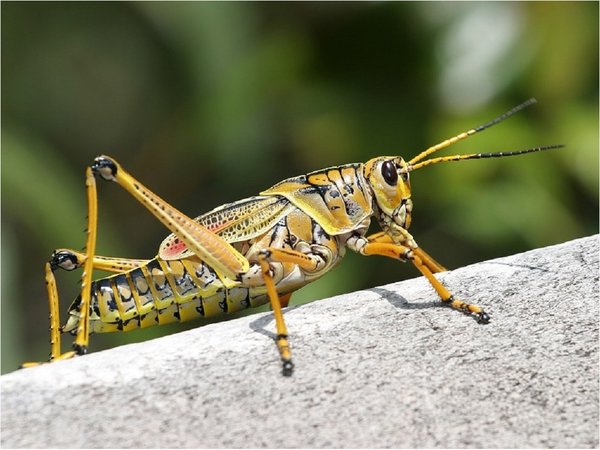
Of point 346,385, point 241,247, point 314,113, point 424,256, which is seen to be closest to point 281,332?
point 346,385

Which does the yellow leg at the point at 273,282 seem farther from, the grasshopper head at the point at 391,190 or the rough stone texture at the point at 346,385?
the grasshopper head at the point at 391,190

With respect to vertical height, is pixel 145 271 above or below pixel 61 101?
below

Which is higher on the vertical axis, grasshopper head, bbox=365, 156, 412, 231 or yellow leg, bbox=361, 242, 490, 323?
grasshopper head, bbox=365, 156, 412, 231

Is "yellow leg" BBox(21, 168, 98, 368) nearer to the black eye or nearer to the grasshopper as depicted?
the grasshopper

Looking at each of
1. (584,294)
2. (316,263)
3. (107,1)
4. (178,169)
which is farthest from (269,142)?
(584,294)

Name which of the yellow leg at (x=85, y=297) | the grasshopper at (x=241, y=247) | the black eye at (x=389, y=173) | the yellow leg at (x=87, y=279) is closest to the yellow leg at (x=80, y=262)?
the grasshopper at (x=241, y=247)

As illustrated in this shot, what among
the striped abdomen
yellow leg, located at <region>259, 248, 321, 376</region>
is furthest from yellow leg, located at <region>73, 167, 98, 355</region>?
yellow leg, located at <region>259, 248, 321, 376</region>

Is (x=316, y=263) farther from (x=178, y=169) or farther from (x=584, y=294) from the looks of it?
(x=178, y=169)
